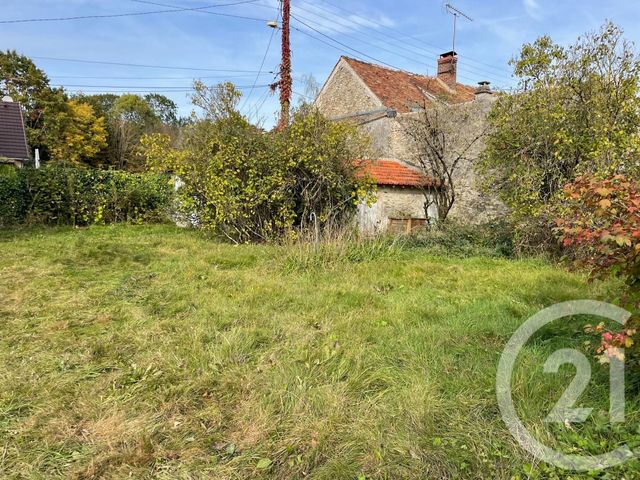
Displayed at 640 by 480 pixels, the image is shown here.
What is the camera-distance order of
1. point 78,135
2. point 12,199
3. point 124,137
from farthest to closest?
point 124,137, point 78,135, point 12,199

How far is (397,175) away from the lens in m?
13.2

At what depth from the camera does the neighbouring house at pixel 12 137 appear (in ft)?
67.0

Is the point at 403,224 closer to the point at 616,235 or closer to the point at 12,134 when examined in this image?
the point at 616,235

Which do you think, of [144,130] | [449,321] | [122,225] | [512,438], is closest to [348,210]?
[449,321]

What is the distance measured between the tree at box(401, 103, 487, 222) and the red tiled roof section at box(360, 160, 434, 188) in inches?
11.6

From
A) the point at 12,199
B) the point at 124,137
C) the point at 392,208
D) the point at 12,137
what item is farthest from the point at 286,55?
the point at 124,137

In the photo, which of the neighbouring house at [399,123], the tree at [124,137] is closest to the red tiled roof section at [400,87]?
the neighbouring house at [399,123]

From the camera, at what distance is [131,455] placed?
2338 millimetres

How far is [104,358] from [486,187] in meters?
9.09

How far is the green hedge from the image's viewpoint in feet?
39.5

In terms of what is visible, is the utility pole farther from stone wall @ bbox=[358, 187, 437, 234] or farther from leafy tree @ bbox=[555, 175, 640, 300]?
leafy tree @ bbox=[555, 175, 640, 300]

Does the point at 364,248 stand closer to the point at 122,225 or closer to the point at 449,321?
the point at 449,321

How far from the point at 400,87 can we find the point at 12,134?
1978 cm

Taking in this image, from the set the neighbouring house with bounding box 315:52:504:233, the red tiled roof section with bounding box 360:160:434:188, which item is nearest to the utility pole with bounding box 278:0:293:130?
the neighbouring house with bounding box 315:52:504:233
